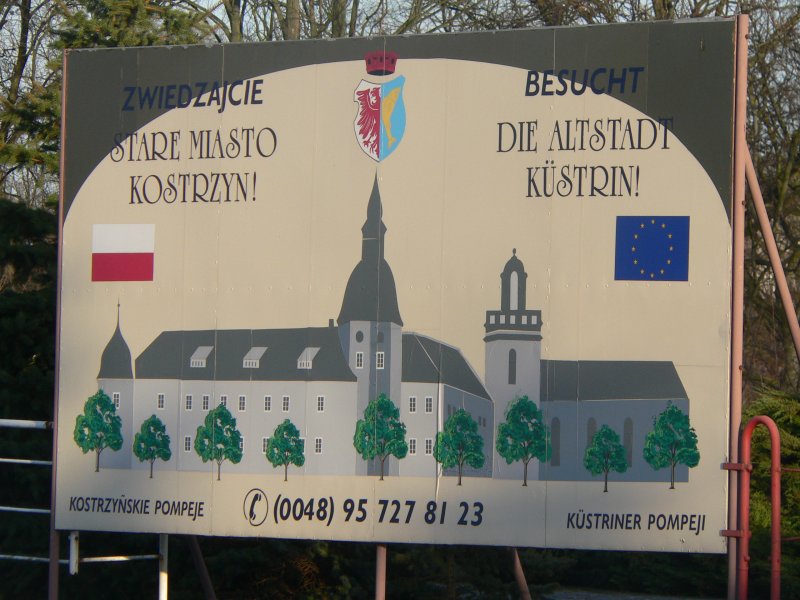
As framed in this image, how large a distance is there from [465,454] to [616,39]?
7.75 ft

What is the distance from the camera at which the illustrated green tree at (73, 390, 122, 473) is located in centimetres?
638

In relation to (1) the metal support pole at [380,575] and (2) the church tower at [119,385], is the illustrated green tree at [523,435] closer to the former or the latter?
(1) the metal support pole at [380,575]

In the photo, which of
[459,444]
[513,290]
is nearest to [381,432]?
[459,444]

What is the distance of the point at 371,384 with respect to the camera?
5977 mm

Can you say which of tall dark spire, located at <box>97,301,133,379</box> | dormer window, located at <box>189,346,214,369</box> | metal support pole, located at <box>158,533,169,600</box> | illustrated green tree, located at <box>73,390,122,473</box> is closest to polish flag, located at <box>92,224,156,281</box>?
tall dark spire, located at <box>97,301,133,379</box>

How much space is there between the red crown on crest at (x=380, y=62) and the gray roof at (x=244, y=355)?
1.47m

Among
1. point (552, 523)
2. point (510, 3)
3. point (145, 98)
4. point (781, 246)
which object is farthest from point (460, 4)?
point (552, 523)

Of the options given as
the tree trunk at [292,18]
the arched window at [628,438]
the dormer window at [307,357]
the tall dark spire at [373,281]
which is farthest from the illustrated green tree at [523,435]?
the tree trunk at [292,18]

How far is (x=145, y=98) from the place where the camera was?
6.47m

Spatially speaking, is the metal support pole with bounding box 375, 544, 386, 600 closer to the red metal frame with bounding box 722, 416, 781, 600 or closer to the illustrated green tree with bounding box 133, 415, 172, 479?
the illustrated green tree with bounding box 133, 415, 172, 479

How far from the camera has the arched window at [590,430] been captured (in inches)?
224

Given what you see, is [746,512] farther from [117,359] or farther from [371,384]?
[117,359]

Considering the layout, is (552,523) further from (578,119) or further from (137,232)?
(137,232)

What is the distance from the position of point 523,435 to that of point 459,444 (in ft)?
1.15
